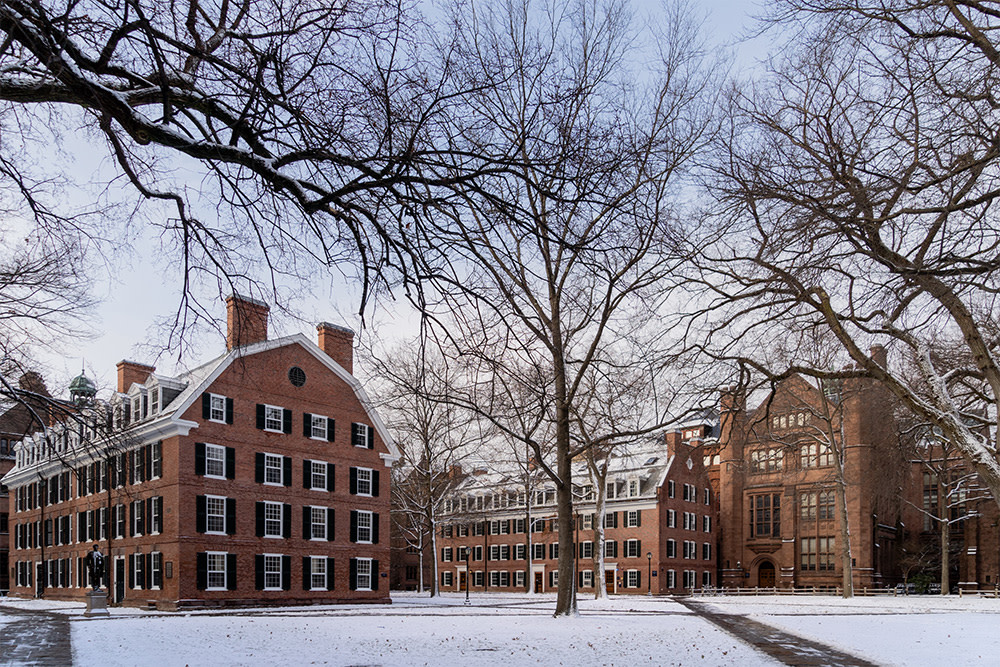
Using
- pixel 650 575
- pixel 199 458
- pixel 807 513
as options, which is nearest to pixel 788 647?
pixel 199 458

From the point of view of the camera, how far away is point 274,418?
38031mm

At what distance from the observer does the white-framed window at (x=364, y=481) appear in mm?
41944

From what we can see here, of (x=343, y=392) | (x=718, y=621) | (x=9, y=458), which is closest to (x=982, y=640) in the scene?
(x=718, y=621)

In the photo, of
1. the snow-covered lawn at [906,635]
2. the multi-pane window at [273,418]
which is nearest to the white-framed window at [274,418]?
the multi-pane window at [273,418]

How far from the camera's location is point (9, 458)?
61844 mm

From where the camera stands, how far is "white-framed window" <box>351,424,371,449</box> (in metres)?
41.8

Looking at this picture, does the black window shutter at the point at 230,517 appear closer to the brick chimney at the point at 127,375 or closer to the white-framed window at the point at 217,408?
the white-framed window at the point at 217,408

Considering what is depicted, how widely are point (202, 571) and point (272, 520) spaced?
4.05 m

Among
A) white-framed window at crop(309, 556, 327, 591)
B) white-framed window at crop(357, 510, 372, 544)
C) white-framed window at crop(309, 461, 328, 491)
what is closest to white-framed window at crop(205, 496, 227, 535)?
white-framed window at crop(309, 461, 328, 491)

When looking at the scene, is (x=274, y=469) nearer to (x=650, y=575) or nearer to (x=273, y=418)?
(x=273, y=418)

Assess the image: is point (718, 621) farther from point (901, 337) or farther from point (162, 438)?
point (162, 438)

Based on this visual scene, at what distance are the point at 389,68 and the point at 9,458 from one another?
217ft

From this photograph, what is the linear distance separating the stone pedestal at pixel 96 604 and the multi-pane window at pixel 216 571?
6624mm

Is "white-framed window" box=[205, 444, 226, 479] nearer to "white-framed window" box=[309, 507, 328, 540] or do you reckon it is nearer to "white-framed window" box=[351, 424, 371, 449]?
"white-framed window" box=[309, 507, 328, 540]
